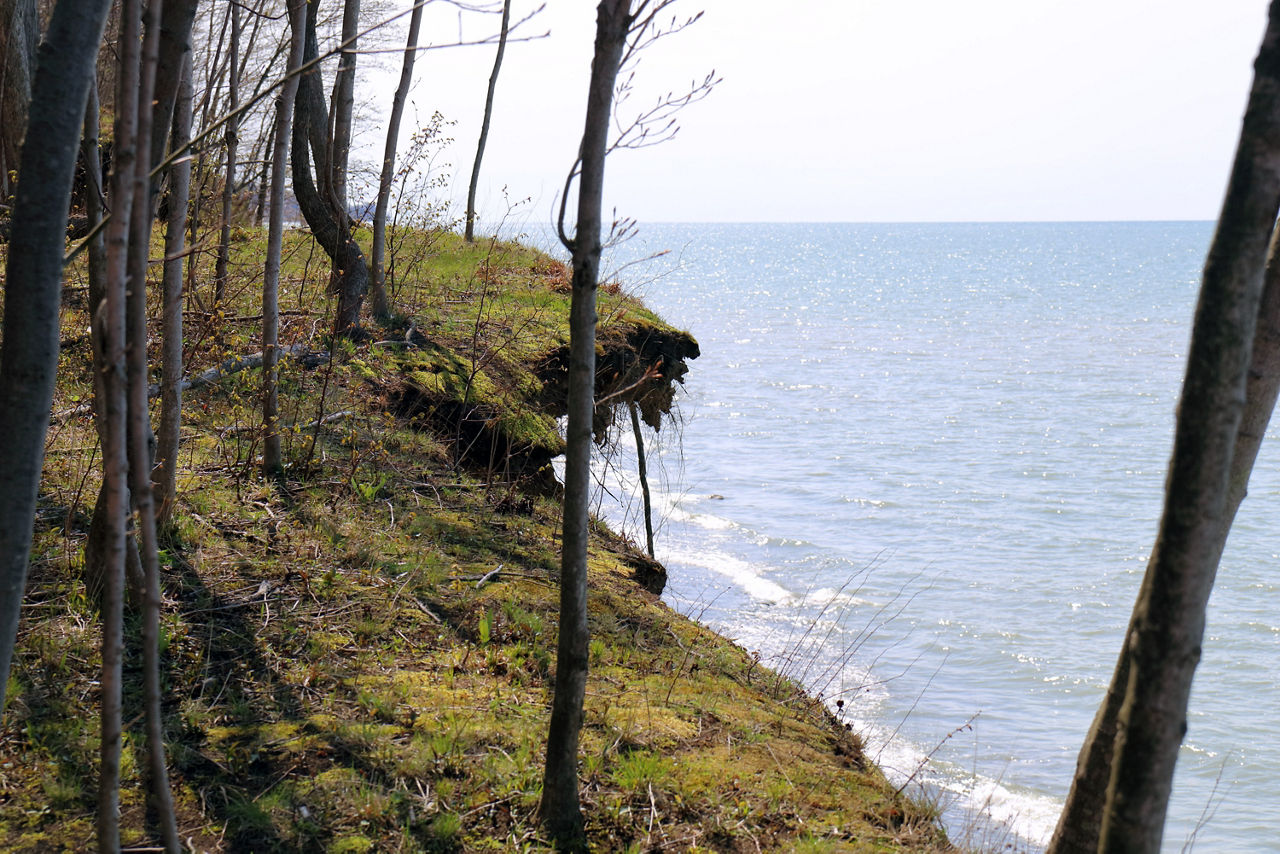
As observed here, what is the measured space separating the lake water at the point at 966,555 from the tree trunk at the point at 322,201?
2.75 m

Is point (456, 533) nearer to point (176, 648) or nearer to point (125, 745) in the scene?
point (176, 648)

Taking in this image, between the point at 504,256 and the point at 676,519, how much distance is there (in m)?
4.66

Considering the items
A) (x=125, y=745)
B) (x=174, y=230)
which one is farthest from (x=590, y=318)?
(x=125, y=745)

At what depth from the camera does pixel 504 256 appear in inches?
458

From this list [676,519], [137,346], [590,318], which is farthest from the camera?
[676,519]

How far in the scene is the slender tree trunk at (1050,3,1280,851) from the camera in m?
1.74

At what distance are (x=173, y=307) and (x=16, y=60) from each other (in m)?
3.09

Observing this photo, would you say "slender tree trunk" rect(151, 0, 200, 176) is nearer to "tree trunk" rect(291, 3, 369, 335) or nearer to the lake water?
the lake water

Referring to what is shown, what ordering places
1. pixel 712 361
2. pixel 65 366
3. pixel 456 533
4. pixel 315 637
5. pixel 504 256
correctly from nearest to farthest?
pixel 315 637
pixel 456 533
pixel 65 366
pixel 504 256
pixel 712 361

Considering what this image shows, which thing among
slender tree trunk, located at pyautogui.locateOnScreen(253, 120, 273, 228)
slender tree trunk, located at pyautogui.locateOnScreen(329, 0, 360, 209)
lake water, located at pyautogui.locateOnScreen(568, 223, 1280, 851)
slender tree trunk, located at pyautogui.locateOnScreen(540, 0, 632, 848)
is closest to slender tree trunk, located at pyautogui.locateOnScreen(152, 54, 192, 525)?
slender tree trunk, located at pyautogui.locateOnScreen(253, 120, 273, 228)

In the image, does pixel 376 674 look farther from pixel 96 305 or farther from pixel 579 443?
pixel 96 305

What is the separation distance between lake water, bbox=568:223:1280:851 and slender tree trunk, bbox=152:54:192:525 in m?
2.80

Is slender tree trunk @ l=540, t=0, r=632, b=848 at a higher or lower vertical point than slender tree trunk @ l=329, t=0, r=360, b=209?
lower

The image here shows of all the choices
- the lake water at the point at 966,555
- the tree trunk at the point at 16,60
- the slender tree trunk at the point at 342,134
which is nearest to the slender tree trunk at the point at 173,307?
the tree trunk at the point at 16,60
